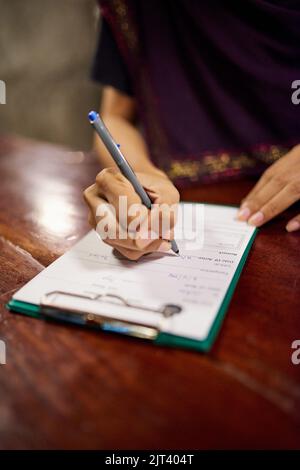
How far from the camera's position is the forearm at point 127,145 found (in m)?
0.78

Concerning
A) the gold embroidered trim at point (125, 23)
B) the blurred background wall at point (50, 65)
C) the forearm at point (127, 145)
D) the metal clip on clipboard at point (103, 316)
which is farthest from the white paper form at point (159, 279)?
the blurred background wall at point (50, 65)

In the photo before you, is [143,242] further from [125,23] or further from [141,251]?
[125,23]

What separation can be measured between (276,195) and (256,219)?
53mm

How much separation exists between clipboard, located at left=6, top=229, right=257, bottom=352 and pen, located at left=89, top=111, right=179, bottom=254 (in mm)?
117

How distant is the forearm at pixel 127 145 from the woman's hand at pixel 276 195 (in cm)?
20

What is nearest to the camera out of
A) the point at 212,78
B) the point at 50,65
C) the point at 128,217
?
the point at 128,217

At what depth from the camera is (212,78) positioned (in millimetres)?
829

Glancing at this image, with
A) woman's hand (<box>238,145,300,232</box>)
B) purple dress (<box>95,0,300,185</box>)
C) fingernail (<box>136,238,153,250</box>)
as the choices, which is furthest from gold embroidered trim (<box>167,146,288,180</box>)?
fingernail (<box>136,238,153,250</box>)

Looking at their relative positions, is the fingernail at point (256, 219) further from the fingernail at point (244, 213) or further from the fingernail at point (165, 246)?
the fingernail at point (165, 246)

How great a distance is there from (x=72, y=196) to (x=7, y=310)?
1.12 ft

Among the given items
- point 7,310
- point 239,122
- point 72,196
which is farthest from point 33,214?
point 239,122

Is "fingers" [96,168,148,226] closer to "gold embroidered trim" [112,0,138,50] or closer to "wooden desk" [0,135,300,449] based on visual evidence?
"wooden desk" [0,135,300,449]

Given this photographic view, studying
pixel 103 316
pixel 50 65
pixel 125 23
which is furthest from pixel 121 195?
pixel 50 65

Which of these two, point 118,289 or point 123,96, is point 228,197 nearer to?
point 118,289
